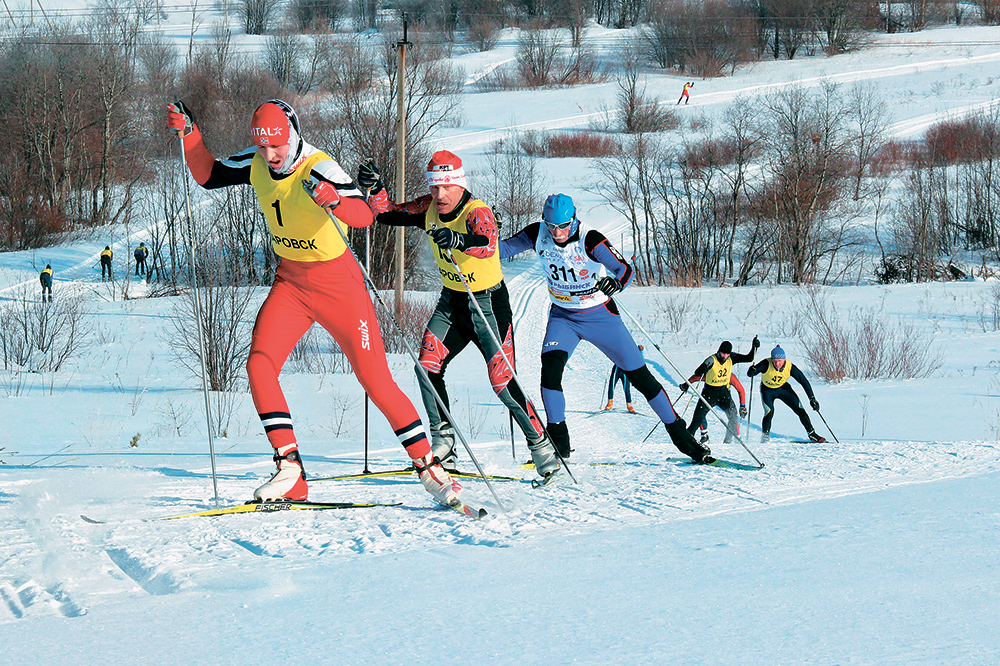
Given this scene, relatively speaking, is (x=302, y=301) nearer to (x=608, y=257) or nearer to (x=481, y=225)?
(x=481, y=225)

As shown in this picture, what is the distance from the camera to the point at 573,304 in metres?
6.82

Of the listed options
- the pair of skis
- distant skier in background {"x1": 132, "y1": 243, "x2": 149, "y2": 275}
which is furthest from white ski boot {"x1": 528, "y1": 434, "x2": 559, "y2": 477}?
distant skier in background {"x1": 132, "y1": 243, "x2": 149, "y2": 275}

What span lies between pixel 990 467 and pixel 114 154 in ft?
146

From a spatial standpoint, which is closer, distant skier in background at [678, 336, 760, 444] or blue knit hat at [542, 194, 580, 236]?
blue knit hat at [542, 194, 580, 236]

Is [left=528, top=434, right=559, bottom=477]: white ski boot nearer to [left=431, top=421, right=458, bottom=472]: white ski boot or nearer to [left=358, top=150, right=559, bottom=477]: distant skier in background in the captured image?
[left=358, top=150, right=559, bottom=477]: distant skier in background

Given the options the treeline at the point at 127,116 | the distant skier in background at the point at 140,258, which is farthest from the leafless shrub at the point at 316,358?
the distant skier in background at the point at 140,258

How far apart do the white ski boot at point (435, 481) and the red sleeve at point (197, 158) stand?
2.35 meters

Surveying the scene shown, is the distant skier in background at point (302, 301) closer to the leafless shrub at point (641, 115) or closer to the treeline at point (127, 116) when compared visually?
the treeline at point (127, 116)

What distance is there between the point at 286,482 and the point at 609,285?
2733mm

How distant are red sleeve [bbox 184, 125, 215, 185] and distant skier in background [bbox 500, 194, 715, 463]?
91.7 inches

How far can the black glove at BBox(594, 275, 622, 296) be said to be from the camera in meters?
6.43

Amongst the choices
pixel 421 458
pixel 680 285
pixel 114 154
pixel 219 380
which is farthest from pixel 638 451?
pixel 114 154

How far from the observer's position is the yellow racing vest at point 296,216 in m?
5.21

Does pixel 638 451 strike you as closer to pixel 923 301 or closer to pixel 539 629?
pixel 539 629
